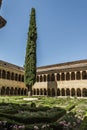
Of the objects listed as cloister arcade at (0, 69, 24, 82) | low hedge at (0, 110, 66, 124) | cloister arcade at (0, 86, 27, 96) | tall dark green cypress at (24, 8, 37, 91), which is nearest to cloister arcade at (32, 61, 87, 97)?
cloister arcade at (0, 86, 27, 96)

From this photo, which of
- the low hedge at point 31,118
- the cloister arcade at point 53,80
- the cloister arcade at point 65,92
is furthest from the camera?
the cloister arcade at point 53,80

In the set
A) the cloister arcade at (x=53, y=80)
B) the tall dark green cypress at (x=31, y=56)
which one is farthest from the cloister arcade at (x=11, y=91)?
the tall dark green cypress at (x=31, y=56)

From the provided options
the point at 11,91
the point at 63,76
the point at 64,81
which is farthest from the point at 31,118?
the point at 11,91

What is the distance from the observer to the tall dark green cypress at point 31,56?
3825cm

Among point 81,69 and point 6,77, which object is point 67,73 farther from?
point 6,77

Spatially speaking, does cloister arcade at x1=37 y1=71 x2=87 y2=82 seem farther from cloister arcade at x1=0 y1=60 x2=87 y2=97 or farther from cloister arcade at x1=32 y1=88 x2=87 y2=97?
cloister arcade at x1=32 y1=88 x2=87 y2=97

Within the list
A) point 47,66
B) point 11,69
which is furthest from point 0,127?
point 47,66

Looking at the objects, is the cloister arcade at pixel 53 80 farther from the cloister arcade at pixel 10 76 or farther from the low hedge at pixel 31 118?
the low hedge at pixel 31 118

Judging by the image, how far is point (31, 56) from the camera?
1527 inches

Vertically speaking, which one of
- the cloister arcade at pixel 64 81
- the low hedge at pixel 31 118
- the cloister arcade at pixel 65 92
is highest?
the cloister arcade at pixel 64 81

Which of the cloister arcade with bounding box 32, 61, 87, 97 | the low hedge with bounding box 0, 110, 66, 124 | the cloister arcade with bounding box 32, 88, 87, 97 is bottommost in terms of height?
the low hedge with bounding box 0, 110, 66, 124

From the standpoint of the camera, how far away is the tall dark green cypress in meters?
38.2

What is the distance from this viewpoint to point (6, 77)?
43.9m

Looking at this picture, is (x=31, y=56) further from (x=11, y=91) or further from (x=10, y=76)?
(x=11, y=91)
